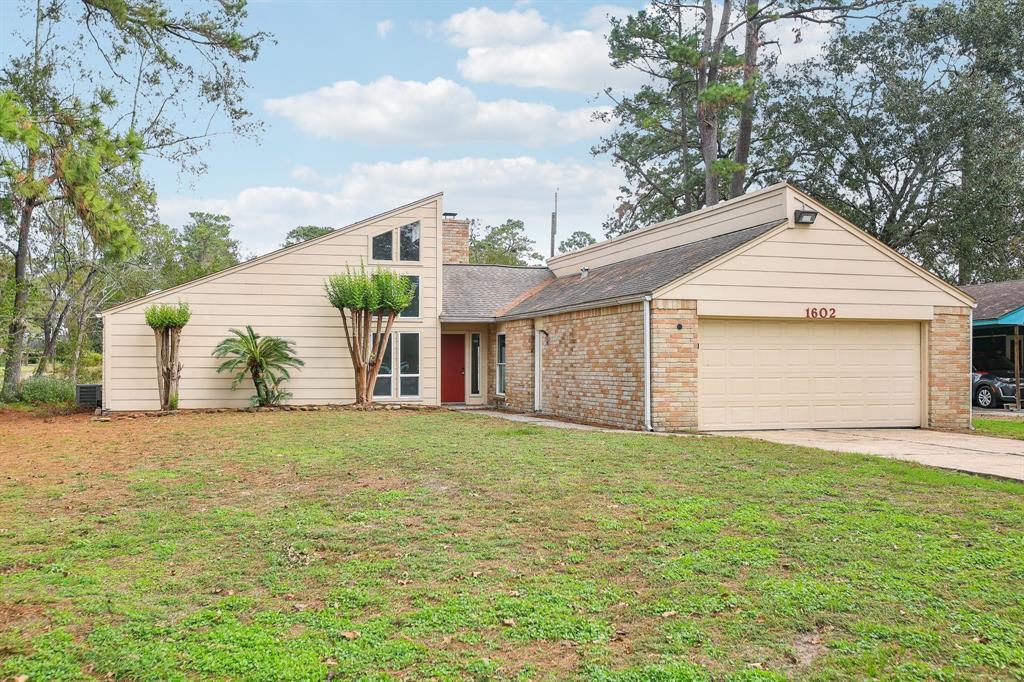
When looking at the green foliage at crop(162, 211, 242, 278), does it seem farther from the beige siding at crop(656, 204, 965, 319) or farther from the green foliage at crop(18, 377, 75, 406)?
the beige siding at crop(656, 204, 965, 319)

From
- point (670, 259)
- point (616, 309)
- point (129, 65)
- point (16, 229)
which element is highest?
point (129, 65)

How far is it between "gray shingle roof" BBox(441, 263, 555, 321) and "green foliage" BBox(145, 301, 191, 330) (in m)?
5.84

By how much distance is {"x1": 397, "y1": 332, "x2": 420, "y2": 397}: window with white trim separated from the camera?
1747cm

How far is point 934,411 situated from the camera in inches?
509

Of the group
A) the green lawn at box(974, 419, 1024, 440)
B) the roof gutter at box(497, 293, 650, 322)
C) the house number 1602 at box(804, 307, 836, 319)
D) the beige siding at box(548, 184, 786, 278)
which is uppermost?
the beige siding at box(548, 184, 786, 278)

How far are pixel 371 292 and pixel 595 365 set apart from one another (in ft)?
17.1

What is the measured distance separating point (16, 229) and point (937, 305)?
23.7m

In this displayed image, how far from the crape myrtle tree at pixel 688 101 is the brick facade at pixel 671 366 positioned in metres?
11.4

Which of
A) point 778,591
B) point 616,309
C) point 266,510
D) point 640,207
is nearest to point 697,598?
point 778,591

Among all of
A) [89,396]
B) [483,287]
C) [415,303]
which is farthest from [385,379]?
[89,396]

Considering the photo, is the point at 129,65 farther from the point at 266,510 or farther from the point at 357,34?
the point at 266,510

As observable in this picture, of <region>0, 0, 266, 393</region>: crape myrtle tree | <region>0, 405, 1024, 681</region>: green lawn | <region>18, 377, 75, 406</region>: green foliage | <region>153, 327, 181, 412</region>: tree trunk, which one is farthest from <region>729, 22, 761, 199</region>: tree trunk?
<region>18, 377, 75, 406</region>: green foliage

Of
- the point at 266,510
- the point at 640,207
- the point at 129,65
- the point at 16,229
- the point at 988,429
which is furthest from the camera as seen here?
the point at 640,207

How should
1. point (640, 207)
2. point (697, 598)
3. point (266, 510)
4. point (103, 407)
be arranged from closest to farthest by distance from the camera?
point (697, 598)
point (266, 510)
point (103, 407)
point (640, 207)
